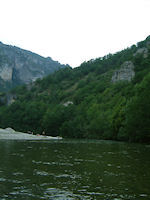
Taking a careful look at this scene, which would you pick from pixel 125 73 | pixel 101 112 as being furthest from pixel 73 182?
pixel 125 73

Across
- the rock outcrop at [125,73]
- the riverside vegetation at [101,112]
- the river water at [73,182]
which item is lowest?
the river water at [73,182]

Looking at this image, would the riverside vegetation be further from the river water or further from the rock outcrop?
the river water

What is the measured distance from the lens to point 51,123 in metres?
141

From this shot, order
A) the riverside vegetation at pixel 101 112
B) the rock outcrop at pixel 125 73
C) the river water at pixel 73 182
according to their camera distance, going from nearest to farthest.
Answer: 1. the river water at pixel 73 182
2. the riverside vegetation at pixel 101 112
3. the rock outcrop at pixel 125 73

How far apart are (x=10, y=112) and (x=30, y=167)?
159m

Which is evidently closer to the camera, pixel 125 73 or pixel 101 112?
pixel 101 112

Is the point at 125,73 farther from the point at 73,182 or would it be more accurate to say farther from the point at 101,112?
the point at 73,182

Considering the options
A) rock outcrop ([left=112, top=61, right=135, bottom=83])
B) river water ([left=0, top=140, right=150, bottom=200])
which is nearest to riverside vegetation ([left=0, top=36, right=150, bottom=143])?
rock outcrop ([left=112, top=61, right=135, bottom=83])

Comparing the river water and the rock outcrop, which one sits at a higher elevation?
the rock outcrop

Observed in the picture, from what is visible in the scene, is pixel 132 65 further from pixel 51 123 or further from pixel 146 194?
pixel 146 194

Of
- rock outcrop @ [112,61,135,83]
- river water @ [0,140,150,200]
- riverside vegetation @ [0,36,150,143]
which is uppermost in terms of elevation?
rock outcrop @ [112,61,135,83]

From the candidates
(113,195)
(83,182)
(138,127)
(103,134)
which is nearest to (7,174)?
(83,182)

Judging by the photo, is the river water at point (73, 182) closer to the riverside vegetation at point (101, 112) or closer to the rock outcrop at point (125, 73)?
the riverside vegetation at point (101, 112)

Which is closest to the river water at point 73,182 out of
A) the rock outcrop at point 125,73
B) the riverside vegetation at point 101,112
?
the riverside vegetation at point 101,112
